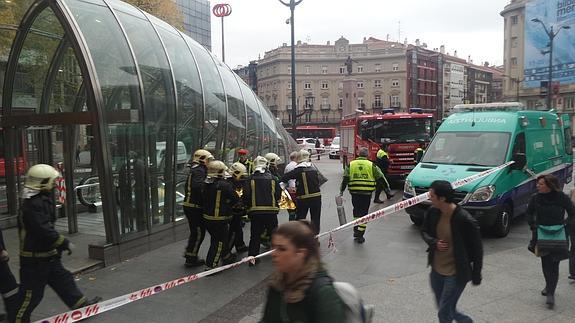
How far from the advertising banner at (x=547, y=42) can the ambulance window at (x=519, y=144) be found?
209 feet

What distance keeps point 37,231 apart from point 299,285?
3204 mm

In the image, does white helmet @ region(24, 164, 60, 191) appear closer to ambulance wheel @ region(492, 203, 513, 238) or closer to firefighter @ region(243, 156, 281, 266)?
firefighter @ region(243, 156, 281, 266)

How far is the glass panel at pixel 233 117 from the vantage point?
436 inches

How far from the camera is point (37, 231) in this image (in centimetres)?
437

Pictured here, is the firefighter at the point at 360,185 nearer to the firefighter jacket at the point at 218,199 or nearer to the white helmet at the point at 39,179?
the firefighter jacket at the point at 218,199

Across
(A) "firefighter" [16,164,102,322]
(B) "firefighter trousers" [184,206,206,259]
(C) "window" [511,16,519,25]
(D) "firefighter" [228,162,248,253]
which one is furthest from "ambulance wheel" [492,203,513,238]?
(C) "window" [511,16,519,25]

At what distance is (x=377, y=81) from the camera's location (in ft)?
306

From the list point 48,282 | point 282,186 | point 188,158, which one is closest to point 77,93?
point 188,158

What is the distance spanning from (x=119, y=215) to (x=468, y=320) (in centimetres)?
526

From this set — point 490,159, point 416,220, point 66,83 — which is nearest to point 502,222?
point 490,159

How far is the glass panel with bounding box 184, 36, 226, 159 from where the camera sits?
9922mm

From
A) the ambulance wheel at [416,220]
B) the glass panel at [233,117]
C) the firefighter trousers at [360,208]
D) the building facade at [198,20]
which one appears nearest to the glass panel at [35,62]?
the glass panel at [233,117]

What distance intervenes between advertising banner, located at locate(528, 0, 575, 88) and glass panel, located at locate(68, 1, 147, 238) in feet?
226

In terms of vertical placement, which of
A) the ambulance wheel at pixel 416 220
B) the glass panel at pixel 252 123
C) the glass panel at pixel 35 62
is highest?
the glass panel at pixel 35 62
